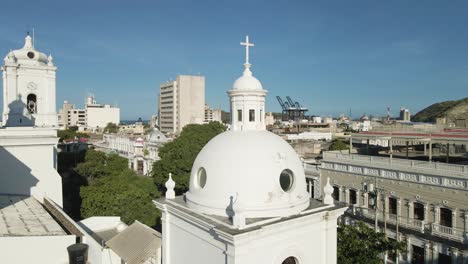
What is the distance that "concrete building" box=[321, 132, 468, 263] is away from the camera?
1864cm

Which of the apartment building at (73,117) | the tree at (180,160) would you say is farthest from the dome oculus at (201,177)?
the apartment building at (73,117)

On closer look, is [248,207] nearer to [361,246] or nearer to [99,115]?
[361,246]

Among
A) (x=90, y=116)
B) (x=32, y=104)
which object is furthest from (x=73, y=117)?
(x=32, y=104)

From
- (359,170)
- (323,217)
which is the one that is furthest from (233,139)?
(359,170)

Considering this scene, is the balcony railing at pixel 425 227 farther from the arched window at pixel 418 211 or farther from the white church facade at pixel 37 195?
the white church facade at pixel 37 195

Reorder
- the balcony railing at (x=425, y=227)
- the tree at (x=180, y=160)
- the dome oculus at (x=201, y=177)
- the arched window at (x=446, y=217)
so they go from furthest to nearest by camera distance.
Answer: the tree at (x=180, y=160) < the arched window at (x=446, y=217) < the balcony railing at (x=425, y=227) < the dome oculus at (x=201, y=177)

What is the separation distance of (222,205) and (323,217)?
9.76 ft

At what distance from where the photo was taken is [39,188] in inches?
805

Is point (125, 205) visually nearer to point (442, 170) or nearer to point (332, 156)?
point (332, 156)

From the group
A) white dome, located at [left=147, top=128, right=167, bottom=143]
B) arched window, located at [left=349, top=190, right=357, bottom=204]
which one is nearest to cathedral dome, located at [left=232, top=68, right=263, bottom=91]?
Answer: arched window, located at [left=349, top=190, right=357, bottom=204]

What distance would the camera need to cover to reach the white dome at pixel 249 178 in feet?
28.8

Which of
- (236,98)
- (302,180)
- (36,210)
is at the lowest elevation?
(36,210)

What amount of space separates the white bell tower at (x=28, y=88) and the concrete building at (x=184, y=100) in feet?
274

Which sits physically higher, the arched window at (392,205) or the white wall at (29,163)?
the white wall at (29,163)
